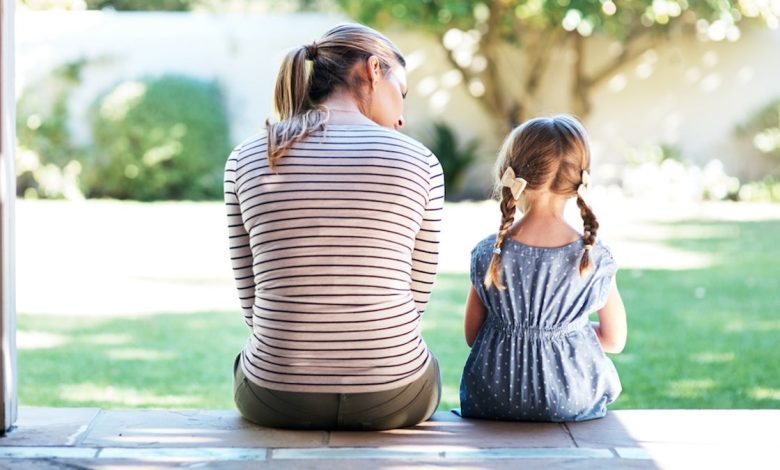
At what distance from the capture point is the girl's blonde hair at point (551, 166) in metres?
2.88

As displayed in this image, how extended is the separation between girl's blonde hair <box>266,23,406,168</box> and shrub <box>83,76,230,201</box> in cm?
982

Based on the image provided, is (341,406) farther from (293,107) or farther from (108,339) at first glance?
(108,339)

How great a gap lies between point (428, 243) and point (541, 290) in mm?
318

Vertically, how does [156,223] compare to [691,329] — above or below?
below

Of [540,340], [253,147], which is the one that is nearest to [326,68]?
[253,147]

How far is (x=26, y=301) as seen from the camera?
6637 mm

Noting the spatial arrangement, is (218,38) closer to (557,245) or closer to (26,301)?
(26,301)

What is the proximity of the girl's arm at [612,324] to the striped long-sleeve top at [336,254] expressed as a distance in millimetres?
600

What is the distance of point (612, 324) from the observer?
3045 mm

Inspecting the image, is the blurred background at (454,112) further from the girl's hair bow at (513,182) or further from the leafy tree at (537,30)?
the girl's hair bow at (513,182)

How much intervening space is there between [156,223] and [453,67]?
5.02m

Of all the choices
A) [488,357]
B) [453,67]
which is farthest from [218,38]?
[488,357]

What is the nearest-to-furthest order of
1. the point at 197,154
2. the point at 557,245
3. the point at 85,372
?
the point at 557,245
the point at 85,372
the point at 197,154

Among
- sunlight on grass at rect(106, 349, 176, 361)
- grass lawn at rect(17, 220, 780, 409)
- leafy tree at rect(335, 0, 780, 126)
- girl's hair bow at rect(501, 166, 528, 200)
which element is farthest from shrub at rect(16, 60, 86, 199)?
girl's hair bow at rect(501, 166, 528, 200)
